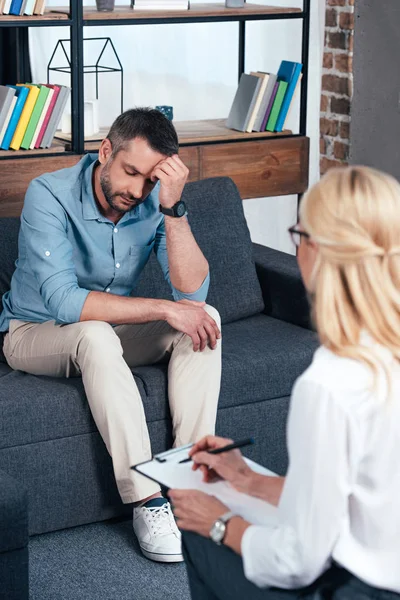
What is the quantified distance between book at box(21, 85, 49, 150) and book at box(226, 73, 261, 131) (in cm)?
87

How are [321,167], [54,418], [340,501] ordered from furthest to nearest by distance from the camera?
[321,167] → [54,418] → [340,501]

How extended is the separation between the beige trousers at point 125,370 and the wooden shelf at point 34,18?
1111 mm

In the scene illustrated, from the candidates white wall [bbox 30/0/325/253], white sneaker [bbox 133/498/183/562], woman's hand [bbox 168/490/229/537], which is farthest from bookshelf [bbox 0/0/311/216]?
woman's hand [bbox 168/490/229/537]

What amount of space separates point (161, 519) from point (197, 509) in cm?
92

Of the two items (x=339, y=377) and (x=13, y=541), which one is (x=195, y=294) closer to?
(x=13, y=541)

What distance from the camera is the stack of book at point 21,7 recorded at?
3.25 m

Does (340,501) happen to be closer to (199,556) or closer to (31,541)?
(199,556)

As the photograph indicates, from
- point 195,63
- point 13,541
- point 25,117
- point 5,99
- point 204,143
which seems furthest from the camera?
point 195,63

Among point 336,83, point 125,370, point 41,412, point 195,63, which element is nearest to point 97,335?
point 125,370

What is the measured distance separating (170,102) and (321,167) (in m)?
0.81

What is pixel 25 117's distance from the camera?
3.35 meters

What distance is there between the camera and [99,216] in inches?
104

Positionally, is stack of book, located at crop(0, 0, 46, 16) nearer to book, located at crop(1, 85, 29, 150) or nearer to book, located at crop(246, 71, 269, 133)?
book, located at crop(1, 85, 29, 150)

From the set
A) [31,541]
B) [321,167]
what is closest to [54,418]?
[31,541]
